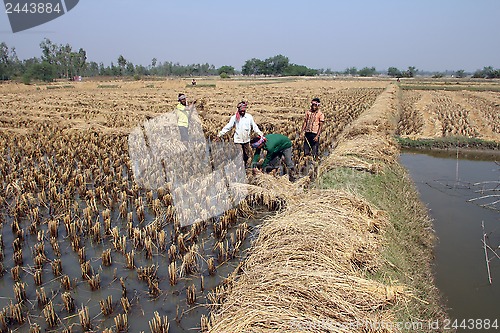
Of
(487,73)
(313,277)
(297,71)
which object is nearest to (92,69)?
(297,71)

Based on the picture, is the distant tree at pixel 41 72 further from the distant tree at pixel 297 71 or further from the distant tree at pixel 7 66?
the distant tree at pixel 297 71

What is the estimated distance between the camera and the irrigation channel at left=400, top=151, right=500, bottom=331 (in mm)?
4086

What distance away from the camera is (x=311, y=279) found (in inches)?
123

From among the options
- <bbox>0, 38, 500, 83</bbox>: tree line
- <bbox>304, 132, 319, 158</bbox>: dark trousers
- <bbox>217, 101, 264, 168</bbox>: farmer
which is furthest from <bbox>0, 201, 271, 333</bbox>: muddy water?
<bbox>0, 38, 500, 83</bbox>: tree line

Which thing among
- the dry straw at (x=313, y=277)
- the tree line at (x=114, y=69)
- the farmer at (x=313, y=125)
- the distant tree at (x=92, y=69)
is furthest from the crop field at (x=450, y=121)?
the distant tree at (x=92, y=69)

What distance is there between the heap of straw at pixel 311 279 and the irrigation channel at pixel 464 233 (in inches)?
44.7

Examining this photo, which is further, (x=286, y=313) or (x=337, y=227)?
(x=337, y=227)

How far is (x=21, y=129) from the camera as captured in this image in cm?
1242

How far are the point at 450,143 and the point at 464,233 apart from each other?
6903 millimetres

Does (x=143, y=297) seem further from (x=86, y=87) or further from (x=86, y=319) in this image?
(x=86, y=87)

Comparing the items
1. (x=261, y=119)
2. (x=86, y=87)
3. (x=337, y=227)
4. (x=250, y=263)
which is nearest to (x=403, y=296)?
(x=337, y=227)

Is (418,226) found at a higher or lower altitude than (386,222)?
lower

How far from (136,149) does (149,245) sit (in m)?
5.55

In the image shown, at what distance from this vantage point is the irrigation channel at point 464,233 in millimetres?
4086
